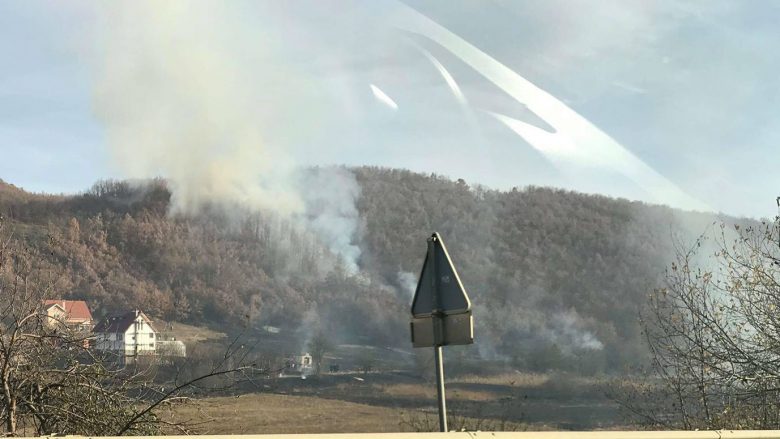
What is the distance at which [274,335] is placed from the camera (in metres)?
27.5

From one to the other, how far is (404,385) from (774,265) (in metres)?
13.3

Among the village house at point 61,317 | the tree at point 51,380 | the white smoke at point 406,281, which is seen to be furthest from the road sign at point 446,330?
the white smoke at point 406,281

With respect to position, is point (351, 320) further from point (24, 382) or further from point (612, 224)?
point (24, 382)

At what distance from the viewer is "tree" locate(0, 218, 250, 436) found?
647cm

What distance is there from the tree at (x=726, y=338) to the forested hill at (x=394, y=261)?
13539 mm

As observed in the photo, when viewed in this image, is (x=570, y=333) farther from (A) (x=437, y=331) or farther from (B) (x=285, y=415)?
(A) (x=437, y=331)

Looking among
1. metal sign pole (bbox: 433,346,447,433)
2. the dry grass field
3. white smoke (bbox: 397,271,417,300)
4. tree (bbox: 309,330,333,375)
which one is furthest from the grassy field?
white smoke (bbox: 397,271,417,300)

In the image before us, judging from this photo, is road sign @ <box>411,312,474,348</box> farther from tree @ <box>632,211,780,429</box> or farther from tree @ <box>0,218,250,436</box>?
tree @ <box>632,211,780,429</box>

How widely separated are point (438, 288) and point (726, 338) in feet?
19.5

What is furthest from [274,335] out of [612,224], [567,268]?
[612,224]

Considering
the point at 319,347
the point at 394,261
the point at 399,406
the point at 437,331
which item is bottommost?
the point at 399,406

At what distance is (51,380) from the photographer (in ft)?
22.2

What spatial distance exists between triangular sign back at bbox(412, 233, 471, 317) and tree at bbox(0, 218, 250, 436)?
261cm

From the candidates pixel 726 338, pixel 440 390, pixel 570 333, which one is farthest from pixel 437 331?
pixel 570 333
